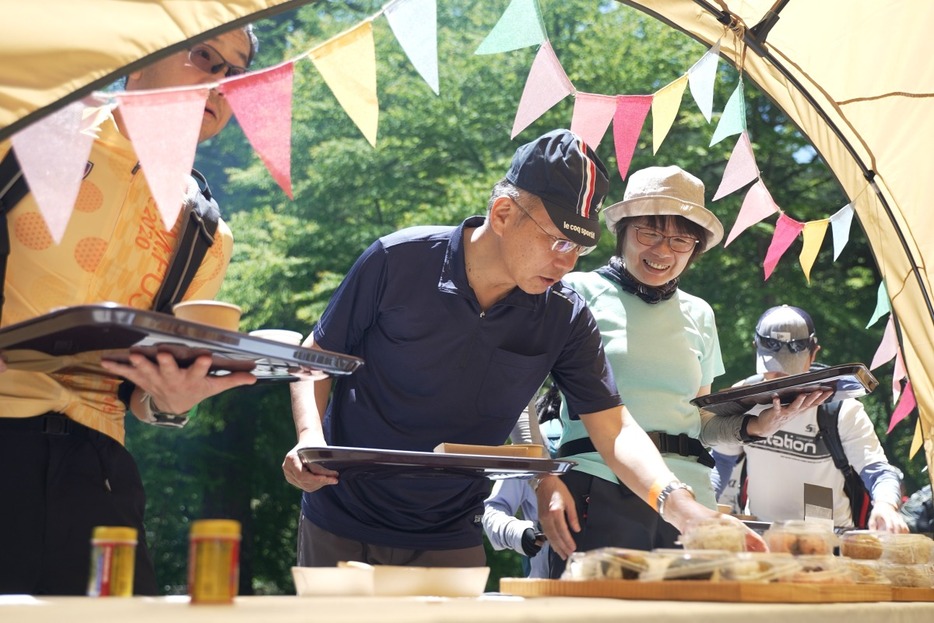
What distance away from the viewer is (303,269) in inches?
471

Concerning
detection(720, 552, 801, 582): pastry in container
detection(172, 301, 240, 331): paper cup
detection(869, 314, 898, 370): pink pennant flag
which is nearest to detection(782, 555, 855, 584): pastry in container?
detection(720, 552, 801, 582): pastry in container

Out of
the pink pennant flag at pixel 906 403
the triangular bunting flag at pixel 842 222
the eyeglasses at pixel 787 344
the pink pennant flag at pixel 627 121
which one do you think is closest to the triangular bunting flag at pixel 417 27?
the pink pennant flag at pixel 627 121

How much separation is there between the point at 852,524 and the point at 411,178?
864cm

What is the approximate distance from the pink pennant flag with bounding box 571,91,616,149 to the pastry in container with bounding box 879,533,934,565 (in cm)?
138

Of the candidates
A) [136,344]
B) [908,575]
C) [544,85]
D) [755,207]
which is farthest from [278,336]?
[755,207]

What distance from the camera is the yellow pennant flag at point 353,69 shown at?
88.7 inches

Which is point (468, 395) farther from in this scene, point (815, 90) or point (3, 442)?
point (815, 90)

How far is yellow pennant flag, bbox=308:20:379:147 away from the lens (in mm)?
2252

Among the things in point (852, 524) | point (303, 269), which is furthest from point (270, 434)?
point (852, 524)

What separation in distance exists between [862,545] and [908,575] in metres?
0.12

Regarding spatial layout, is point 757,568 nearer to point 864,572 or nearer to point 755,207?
point 864,572

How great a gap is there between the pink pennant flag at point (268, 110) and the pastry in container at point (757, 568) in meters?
1.09

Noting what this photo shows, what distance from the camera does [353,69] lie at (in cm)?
228

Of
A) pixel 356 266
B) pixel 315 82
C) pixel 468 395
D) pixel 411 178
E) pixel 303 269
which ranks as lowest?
pixel 468 395
